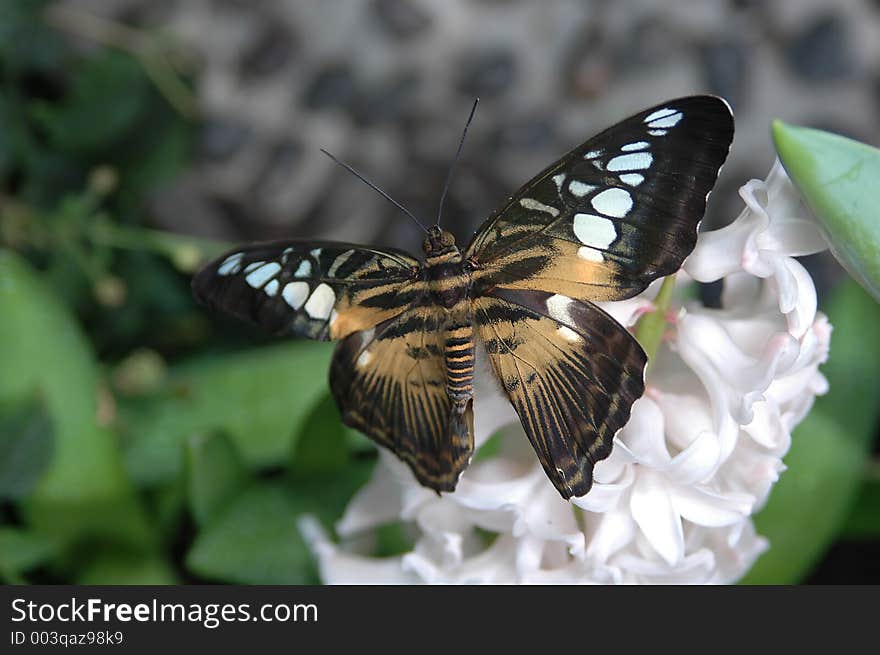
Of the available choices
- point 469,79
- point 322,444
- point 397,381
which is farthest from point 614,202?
point 469,79

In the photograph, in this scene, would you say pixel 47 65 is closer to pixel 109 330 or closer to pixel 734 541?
pixel 109 330

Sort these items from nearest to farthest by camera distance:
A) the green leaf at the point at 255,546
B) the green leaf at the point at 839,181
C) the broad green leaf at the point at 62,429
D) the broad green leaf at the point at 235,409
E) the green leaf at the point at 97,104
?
the green leaf at the point at 839,181
the green leaf at the point at 255,546
the broad green leaf at the point at 62,429
the broad green leaf at the point at 235,409
the green leaf at the point at 97,104

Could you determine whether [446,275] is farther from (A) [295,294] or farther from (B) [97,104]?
(B) [97,104]

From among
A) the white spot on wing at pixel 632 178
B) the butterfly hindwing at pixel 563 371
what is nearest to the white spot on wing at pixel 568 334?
the butterfly hindwing at pixel 563 371

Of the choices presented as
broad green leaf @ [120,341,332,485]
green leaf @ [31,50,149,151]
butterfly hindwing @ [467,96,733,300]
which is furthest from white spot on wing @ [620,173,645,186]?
green leaf @ [31,50,149,151]

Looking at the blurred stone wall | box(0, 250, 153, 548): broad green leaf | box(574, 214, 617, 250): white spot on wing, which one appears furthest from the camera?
the blurred stone wall

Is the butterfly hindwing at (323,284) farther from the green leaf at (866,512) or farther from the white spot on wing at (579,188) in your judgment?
the green leaf at (866,512)

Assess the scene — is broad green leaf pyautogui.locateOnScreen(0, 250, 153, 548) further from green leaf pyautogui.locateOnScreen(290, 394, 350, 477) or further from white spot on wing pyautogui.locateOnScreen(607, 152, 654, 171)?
white spot on wing pyautogui.locateOnScreen(607, 152, 654, 171)
